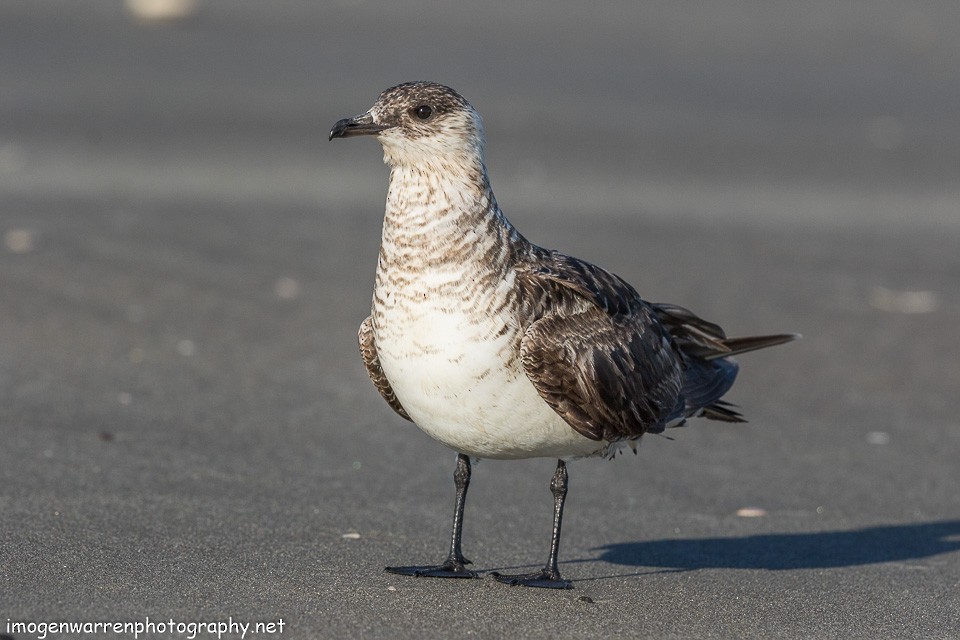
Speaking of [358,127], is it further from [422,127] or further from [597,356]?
[597,356]

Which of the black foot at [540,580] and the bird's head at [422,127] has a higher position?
the bird's head at [422,127]

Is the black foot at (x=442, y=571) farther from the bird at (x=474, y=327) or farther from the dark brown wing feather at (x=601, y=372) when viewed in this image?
the dark brown wing feather at (x=601, y=372)

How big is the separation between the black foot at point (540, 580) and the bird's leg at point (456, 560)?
145 millimetres

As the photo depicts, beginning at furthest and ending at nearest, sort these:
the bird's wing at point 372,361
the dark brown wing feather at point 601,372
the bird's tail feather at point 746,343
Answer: the bird's tail feather at point 746,343
the bird's wing at point 372,361
the dark brown wing feather at point 601,372

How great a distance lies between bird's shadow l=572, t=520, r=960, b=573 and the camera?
681cm

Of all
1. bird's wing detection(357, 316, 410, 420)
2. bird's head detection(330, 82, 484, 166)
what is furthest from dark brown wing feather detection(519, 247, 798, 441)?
bird's wing detection(357, 316, 410, 420)

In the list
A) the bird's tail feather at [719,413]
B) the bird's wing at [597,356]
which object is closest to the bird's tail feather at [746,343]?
the bird's tail feather at [719,413]

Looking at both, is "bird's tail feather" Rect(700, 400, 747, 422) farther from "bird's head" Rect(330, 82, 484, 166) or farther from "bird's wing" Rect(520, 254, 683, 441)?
"bird's head" Rect(330, 82, 484, 166)

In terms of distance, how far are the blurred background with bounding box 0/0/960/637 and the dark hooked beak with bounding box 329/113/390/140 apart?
1873 millimetres

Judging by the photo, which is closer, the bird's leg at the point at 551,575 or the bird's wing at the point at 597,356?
the bird's wing at the point at 597,356

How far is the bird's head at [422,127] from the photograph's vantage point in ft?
19.4

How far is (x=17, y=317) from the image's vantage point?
9500 mm

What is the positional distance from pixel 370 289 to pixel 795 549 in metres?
4.86

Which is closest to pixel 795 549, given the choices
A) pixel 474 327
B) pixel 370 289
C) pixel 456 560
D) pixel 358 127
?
pixel 456 560
